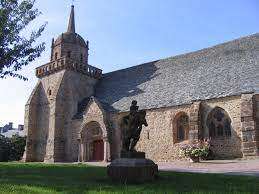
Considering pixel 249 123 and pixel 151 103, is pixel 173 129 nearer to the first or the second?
pixel 151 103

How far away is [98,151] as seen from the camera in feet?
99.7

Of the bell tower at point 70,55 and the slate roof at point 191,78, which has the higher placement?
the bell tower at point 70,55

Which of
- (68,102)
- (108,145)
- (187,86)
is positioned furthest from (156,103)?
(68,102)

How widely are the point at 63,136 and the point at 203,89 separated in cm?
1466

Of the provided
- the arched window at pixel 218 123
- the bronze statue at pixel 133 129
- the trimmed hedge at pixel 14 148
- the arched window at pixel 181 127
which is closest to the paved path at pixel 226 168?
the arched window at pixel 218 123

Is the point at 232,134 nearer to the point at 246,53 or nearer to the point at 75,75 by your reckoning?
the point at 246,53

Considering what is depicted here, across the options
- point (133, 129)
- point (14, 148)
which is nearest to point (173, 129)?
point (133, 129)

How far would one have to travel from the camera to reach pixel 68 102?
33125mm

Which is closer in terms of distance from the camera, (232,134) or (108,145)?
(232,134)

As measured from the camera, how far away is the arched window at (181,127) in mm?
25734

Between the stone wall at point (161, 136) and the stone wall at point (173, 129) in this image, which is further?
the stone wall at point (161, 136)

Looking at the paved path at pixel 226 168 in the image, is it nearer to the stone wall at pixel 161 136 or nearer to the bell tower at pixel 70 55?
the stone wall at pixel 161 136

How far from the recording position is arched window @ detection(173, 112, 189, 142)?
25734 mm

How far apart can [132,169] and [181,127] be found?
15.5 metres
